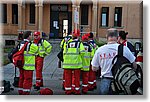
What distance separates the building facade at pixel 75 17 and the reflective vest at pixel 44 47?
0.77 ft

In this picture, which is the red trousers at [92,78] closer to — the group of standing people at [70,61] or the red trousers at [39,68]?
the group of standing people at [70,61]

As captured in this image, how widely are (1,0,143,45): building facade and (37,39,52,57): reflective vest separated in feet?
0.77

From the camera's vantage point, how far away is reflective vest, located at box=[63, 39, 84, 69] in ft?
20.0

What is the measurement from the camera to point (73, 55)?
609 centimetres

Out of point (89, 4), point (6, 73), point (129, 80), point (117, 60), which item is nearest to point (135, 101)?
point (129, 80)

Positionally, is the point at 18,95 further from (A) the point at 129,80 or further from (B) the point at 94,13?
(B) the point at 94,13

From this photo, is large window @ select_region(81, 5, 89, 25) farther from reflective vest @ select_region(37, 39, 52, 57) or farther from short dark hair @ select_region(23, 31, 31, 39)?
short dark hair @ select_region(23, 31, 31, 39)

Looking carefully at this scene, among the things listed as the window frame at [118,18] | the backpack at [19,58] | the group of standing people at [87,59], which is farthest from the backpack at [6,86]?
the window frame at [118,18]

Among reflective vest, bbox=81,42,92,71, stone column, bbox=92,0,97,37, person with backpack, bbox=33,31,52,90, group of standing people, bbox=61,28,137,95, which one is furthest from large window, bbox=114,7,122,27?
person with backpack, bbox=33,31,52,90

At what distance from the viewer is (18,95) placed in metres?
5.40

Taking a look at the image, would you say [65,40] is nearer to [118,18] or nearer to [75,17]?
[75,17]

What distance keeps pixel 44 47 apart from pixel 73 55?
1011 mm

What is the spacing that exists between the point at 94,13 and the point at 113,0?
1.12 meters

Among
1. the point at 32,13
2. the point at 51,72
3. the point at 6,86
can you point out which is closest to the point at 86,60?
the point at 32,13
